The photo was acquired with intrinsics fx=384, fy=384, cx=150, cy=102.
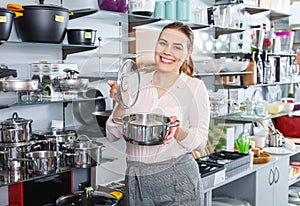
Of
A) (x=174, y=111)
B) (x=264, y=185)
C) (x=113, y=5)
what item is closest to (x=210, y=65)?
(x=113, y=5)

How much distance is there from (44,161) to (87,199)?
0.95 ft

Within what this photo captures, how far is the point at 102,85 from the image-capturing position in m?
1.31

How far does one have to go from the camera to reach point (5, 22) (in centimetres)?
167

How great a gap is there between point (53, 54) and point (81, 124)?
1.13 m

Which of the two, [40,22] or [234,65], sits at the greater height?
[40,22]

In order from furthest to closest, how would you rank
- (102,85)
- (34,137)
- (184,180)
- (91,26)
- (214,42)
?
(214,42) < (91,26) < (34,137) < (184,180) < (102,85)

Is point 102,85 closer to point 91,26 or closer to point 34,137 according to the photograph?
point 34,137

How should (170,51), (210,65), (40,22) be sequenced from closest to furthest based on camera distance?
(170,51) → (40,22) → (210,65)

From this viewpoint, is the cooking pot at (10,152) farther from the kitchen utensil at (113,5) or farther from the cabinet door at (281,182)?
the cabinet door at (281,182)

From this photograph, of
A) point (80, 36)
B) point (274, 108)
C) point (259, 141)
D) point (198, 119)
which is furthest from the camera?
point (274, 108)

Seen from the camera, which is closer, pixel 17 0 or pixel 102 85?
pixel 102 85

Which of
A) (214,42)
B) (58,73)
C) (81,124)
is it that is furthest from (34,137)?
(214,42)

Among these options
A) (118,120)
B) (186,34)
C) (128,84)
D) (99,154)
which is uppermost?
(186,34)

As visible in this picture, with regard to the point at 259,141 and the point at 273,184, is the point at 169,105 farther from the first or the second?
the point at 259,141
